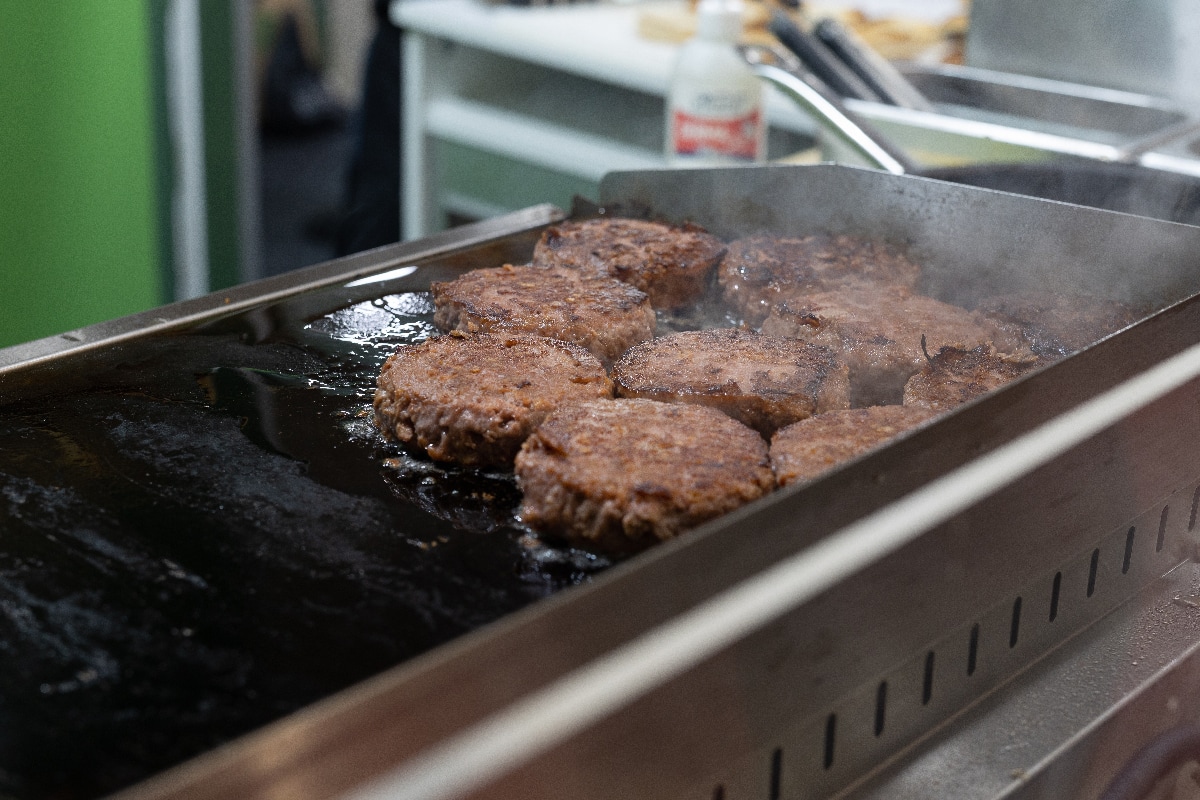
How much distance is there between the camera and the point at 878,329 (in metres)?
1.68

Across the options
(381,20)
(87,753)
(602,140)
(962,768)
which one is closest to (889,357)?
(962,768)

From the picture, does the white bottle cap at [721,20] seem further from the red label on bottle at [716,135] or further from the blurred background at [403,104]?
the blurred background at [403,104]

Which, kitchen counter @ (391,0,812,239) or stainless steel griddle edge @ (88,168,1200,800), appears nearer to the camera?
stainless steel griddle edge @ (88,168,1200,800)

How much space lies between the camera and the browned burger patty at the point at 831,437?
1.28 m

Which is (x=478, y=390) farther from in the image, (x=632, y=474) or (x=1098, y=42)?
(x=1098, y=42)

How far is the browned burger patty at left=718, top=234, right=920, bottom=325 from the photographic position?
1839mm

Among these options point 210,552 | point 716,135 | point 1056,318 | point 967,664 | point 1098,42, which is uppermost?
point 1098,42

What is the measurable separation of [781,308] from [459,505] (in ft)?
2.24

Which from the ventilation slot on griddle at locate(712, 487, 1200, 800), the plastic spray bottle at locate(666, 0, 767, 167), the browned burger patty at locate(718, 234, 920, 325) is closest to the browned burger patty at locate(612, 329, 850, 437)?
the browned burger patty at locate(718, 234, 920, 325)

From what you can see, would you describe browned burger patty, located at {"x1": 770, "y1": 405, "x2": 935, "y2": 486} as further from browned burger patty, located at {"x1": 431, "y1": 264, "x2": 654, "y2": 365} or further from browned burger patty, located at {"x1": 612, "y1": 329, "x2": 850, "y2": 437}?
browned burger patty, located at {"x1": 431, "y1": 264, "x2": 654, "y2": 365}

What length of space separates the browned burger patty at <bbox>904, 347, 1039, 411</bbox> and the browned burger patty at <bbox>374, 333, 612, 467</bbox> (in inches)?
15.7

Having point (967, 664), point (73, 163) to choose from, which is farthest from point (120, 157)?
point (967, 664)

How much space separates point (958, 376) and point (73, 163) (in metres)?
3.08

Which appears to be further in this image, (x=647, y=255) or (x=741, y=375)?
(x=647, y=255)
